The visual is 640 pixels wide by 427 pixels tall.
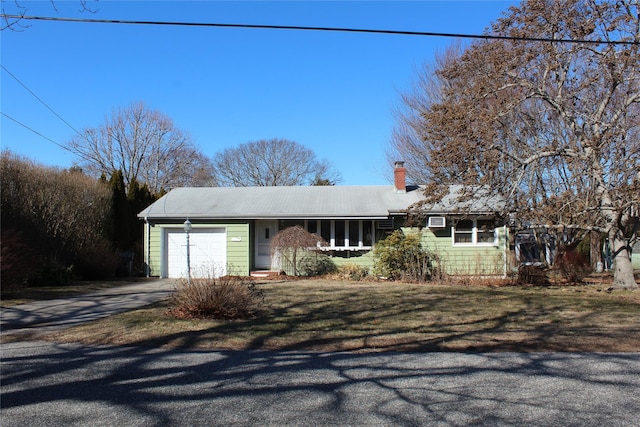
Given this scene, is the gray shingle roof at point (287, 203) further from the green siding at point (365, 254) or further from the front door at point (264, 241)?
the front door at point (264, 241)

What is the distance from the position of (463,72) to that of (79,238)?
14.9m

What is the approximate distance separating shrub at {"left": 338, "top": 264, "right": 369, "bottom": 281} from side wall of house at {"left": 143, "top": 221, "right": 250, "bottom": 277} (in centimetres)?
382

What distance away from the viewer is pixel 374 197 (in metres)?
21.2

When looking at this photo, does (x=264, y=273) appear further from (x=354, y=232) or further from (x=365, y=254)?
(x=365, y=254)

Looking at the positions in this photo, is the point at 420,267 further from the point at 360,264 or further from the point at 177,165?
the point at 177,165

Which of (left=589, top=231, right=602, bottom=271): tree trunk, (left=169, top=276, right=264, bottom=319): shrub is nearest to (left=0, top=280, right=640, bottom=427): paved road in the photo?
(left=169, top=276, right=264, bottom=319): shrub

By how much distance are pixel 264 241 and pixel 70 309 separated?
10.4m

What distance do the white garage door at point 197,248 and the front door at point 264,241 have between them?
1.43 m

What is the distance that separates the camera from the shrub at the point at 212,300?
9.25 m

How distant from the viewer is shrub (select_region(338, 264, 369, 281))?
722 inches

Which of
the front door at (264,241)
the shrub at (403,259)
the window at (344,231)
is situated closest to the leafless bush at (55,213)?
the front door at (264,241)

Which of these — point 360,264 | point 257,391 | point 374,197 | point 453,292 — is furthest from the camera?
point 374,197

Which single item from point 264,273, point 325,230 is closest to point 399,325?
point 264,273

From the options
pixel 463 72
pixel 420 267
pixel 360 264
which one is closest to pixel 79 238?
pixel 360 264
